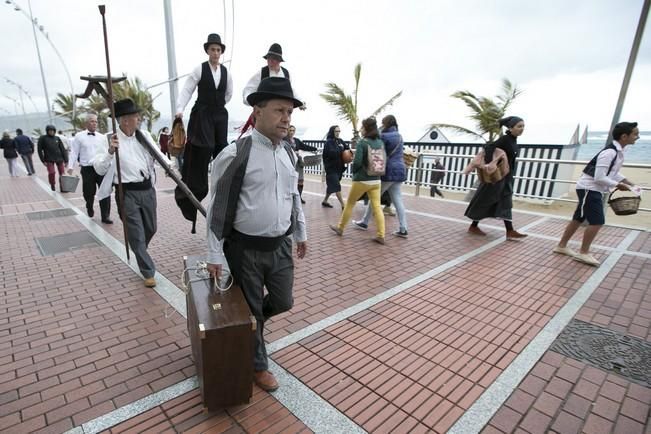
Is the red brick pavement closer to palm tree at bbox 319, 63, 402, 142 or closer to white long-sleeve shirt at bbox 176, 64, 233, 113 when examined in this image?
white long-sleeve shirt at bbox 176, 64, 233, 113

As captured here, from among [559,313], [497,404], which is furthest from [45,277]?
[559,313]

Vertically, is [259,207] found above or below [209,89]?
below

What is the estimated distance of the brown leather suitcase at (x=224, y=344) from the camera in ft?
6.43

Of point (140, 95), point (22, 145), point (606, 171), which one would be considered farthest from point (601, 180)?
point (140, 95)

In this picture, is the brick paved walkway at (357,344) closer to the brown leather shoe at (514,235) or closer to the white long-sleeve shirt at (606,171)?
the brown leather shoe at (514,235)

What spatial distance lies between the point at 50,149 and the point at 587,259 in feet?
40.6

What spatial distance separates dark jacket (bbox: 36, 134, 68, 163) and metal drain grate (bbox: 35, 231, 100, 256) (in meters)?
5.30

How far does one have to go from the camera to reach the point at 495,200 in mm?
5953

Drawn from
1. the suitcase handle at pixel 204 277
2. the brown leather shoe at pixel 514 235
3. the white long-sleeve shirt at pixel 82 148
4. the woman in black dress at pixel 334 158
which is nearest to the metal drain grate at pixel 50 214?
the white long-sleeve shirt at pixel 82 148

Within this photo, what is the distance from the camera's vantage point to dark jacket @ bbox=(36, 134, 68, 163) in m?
9.62

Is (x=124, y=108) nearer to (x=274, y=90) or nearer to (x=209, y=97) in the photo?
(x=209, y=97)

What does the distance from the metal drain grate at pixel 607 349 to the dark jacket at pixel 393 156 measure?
135 inches

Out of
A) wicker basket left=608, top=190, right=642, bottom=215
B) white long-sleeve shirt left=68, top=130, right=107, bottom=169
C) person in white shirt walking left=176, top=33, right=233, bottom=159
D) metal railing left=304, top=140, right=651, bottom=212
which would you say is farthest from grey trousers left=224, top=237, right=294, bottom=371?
metal railing left=304, top=140, right=651, bottom=212

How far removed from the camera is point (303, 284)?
13.5ft
